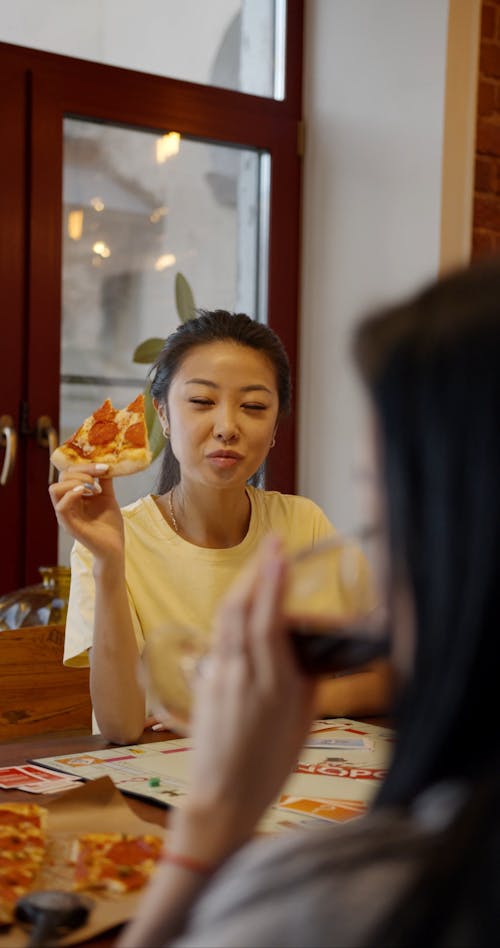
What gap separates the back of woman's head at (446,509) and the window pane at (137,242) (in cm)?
294

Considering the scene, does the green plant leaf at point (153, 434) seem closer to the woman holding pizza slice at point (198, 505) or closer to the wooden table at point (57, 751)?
the woman holding pizza slice at point (198, 505)

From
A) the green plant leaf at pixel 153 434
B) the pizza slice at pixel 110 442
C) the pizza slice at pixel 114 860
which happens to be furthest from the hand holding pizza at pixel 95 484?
the green plant leaf at pixel 153 434

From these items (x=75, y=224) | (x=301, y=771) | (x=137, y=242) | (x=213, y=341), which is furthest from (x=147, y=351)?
(x=301, y=771)

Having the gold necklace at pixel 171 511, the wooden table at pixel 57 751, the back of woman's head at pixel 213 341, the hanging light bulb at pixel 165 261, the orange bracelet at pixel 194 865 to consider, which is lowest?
the wooden table at pixel 57 751

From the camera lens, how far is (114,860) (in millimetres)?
1122

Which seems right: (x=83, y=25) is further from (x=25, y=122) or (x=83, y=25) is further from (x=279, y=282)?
(x=279, y=282)

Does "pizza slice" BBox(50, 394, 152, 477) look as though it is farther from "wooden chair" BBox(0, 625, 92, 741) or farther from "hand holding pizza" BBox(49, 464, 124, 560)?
"wooden chair" BBox(0, 625, 92, 741)

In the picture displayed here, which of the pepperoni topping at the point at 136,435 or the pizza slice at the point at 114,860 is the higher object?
the pepperoni topping at the point at 136,435

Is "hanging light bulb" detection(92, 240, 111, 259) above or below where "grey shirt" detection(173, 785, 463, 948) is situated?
above

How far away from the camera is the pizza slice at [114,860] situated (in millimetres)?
1073

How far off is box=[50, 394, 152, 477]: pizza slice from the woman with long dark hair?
4.85ft

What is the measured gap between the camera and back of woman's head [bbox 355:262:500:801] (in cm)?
58

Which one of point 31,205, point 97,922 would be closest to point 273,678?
point 97,922

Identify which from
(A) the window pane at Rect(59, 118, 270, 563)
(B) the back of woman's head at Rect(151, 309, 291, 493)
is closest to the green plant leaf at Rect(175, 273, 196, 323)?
(A) the window pane at Rect(59, 118, 270, 563)
